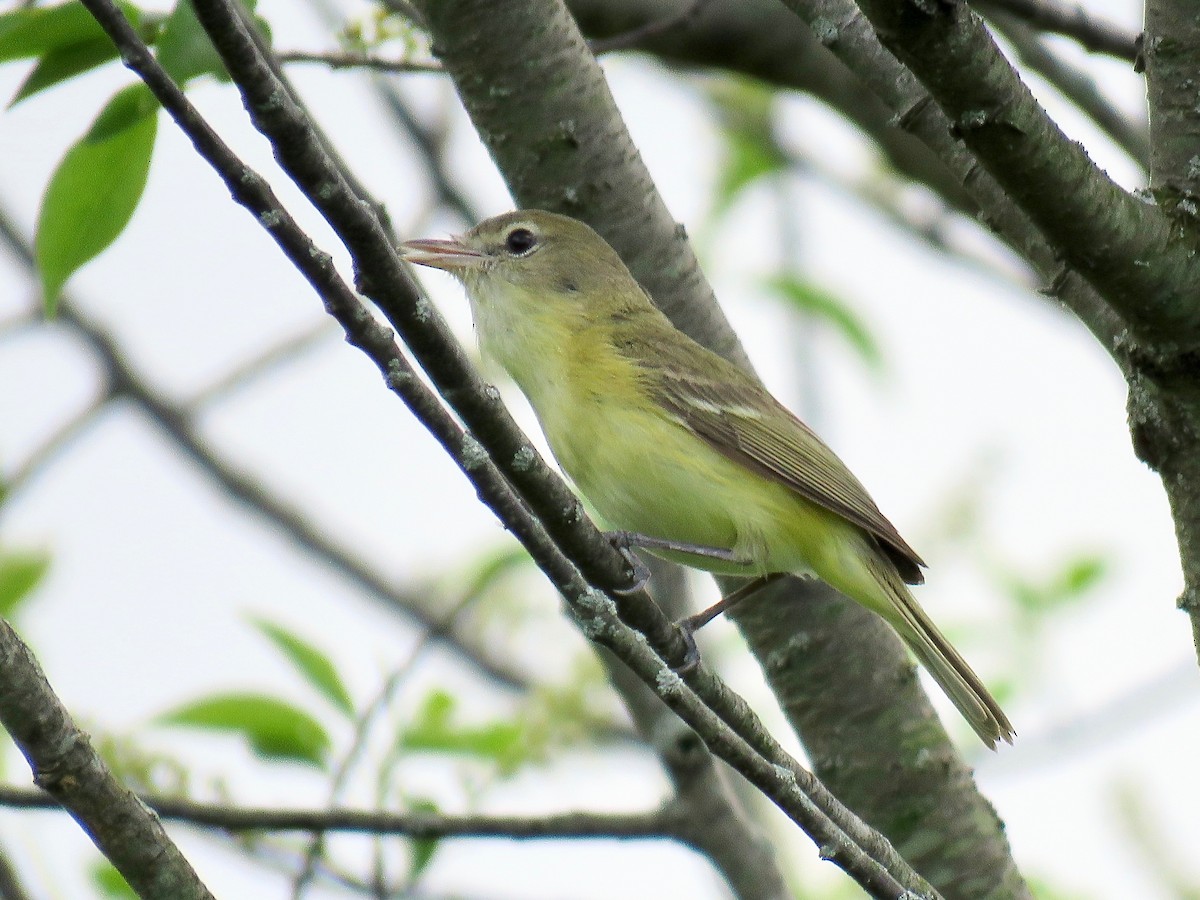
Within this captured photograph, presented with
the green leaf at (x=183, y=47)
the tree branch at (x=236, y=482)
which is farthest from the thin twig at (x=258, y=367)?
the green leaf at (x=183, y=47)

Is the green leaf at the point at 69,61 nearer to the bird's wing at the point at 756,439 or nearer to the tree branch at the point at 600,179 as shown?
the tree branch at the point at 600,179

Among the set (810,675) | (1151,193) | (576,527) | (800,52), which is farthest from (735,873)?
(800,52)

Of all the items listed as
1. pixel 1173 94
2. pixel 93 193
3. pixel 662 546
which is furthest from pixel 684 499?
pixel 93 193

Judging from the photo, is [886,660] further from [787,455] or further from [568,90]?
[568,90]

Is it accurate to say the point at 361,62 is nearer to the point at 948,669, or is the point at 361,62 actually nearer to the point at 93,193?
the point at 93,193

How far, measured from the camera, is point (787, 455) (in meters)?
5.57

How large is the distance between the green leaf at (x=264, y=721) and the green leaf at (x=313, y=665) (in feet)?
0.73

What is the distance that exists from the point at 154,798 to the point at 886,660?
2265 mm

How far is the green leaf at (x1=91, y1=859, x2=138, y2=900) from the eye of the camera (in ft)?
17.0

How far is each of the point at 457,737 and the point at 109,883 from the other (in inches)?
49.8

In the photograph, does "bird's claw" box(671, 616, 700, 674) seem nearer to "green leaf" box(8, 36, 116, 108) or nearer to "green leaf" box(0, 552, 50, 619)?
"green leaf" box(8, 36, 116, 108)

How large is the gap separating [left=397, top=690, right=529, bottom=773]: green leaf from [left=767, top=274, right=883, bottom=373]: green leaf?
265 cm

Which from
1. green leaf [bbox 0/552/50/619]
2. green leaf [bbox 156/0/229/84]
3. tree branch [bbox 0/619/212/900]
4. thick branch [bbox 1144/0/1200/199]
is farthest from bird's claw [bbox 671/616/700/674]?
green leaf [bbox 0/552/50/619]

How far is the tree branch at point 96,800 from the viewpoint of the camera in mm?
2648
